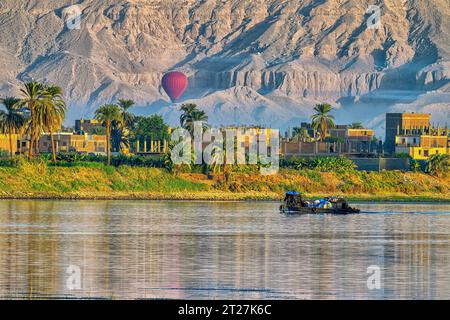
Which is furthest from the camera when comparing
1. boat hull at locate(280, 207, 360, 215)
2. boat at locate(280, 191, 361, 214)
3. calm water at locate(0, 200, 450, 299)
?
boat at locate(280, 191, 361, 214)

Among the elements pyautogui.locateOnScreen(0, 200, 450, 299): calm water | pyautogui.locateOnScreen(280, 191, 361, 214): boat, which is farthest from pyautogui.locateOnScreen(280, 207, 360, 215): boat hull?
pyautogui.locateOnScreen(0, 200, 450, 299): calm water

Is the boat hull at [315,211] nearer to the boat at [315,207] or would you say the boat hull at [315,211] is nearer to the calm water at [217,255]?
the boat at [315,207]

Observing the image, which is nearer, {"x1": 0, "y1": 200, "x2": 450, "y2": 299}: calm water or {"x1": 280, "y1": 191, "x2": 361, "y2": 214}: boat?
{"x1": 0, "y1": 200, "x2": 450, "y2": 299}: calm water

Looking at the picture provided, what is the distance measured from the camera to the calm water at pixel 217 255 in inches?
2965

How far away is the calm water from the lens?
247ft

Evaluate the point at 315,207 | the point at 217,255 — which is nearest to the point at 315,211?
the point at 315,207

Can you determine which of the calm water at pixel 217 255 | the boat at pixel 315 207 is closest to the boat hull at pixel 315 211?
the boat at pixel 315 207

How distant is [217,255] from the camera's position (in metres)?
96.4

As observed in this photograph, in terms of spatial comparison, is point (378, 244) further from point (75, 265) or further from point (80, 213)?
point (80, 213)

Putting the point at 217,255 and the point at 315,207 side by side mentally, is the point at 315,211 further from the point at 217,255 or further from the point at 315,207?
the point at 217,255

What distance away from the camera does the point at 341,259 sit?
9356 centimetres

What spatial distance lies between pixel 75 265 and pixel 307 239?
103ft

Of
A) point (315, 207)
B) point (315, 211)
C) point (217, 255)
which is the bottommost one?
point (315, 211)

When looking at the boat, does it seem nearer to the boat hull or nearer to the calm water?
the boat hull
